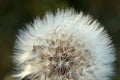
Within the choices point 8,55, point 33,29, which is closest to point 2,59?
point 8,55

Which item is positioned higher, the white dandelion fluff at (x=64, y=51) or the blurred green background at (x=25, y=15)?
the blurred green background at (x=25, y=15)

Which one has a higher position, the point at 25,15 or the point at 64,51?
the point at 25,15

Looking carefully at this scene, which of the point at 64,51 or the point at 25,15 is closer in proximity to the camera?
the point at 64,51

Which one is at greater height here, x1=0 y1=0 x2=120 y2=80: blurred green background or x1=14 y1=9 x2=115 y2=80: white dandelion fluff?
x1=0 y1=0 x2=120 y2=80: blurred green background

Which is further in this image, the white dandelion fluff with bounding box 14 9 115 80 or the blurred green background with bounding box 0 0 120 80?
the blurred green background with bounding box 0 0 120 80

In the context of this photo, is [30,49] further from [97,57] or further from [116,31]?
[116,31]
